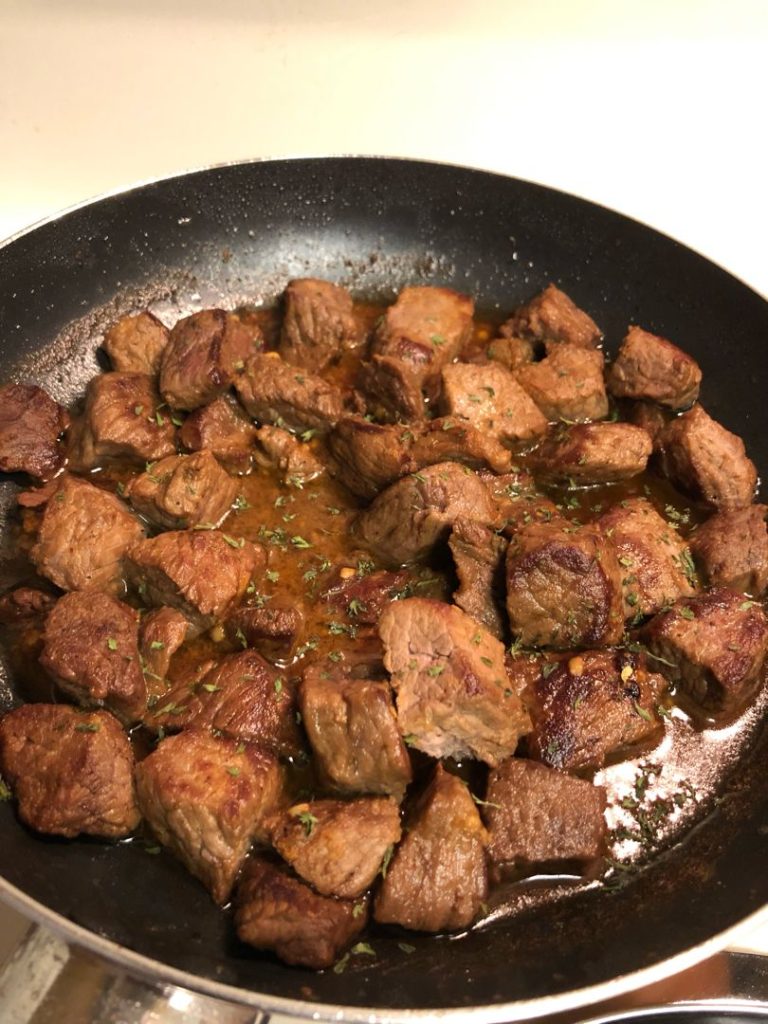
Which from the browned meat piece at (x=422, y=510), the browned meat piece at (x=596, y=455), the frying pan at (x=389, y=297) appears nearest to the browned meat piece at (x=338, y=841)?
the frying pan at (x=389, y=297)

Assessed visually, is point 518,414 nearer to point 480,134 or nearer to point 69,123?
point 480,134

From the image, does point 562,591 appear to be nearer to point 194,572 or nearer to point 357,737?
point 357,737

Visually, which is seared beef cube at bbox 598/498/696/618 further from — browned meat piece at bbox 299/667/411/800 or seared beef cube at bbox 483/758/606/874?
browned meat piece at bbox 299/667/411/800

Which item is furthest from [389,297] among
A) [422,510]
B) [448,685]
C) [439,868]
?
[439,868]

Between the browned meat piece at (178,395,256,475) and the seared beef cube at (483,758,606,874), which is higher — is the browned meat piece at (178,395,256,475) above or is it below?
above

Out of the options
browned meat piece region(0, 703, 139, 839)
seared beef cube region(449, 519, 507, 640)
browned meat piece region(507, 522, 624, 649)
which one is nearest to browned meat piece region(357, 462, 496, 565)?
seared beef cube region(449, 519, 507, 640)

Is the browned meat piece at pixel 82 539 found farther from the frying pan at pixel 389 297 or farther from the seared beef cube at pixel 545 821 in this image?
the seared beef cube at pixel 545 821

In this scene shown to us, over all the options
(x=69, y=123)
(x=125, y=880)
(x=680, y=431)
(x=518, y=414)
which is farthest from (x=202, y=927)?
(x=69, y=123)
